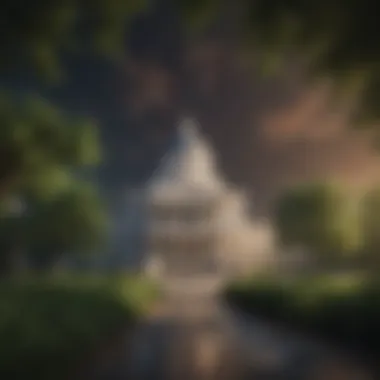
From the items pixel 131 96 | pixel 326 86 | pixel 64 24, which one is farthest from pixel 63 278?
pixel 326 86

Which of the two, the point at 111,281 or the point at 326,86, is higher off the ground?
the point at 326,86

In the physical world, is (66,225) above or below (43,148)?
below

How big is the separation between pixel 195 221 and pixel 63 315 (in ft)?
1.87

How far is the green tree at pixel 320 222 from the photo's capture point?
8.02 ft

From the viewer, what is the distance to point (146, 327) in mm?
2439

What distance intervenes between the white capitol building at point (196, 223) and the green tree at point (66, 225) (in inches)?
7.2

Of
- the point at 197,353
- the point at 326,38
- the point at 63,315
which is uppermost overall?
the point at 326,38

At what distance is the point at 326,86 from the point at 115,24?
78 cm

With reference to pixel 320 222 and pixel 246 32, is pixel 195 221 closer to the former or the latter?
pixel 320 222

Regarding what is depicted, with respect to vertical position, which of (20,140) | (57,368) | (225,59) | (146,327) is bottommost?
(57,368)

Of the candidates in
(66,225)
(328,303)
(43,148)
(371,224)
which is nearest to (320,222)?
(371,224)

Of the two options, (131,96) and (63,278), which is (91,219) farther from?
(131,96)

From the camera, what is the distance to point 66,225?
2482 mm

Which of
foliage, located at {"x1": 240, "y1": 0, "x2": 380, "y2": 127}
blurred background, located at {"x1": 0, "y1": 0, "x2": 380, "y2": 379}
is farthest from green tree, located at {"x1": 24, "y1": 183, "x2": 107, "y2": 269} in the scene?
foliage, located at {"x1": 240, "y1": 0, "x2": 380, "y2": 127}
